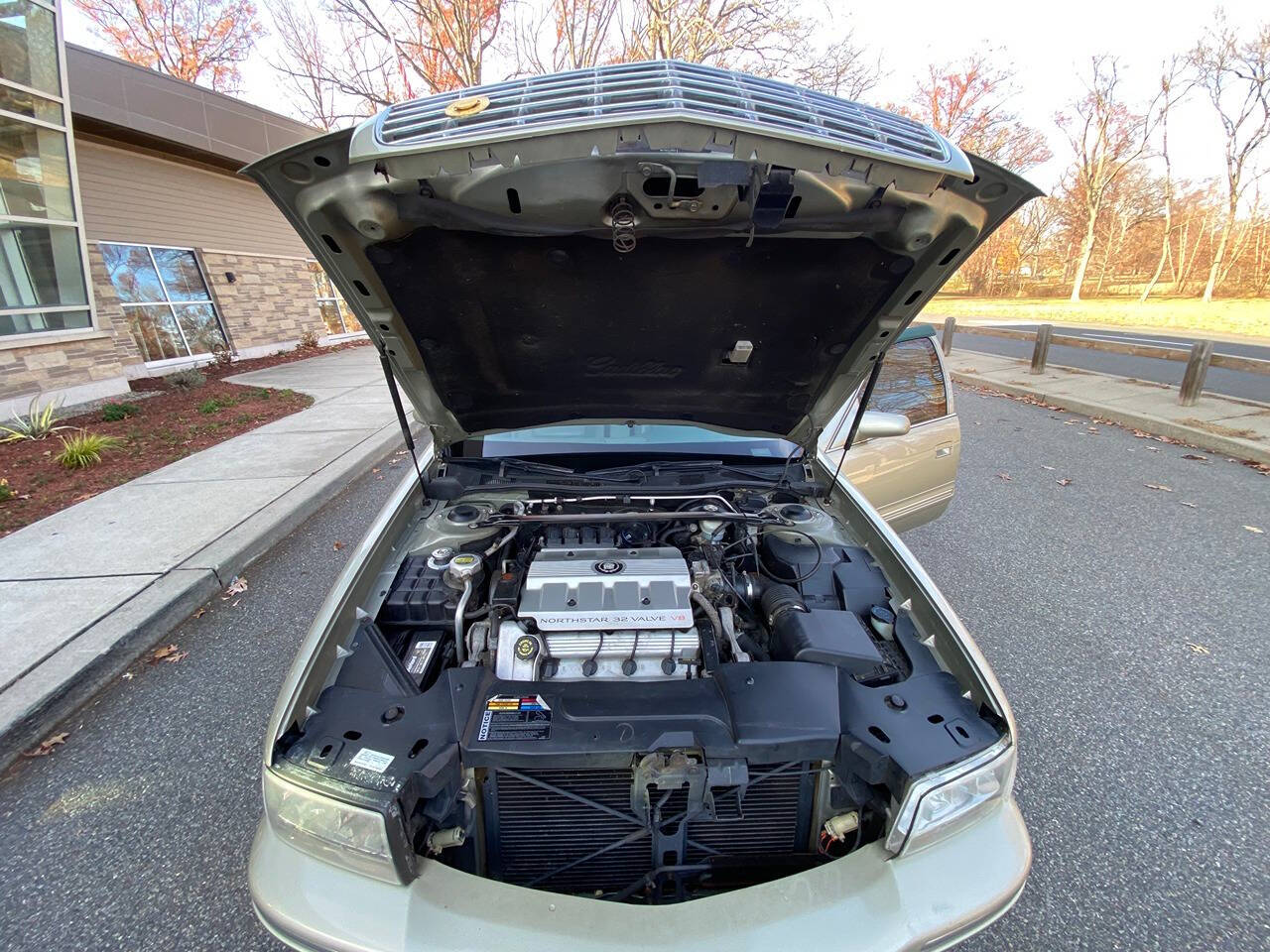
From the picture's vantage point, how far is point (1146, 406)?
24.8 feet

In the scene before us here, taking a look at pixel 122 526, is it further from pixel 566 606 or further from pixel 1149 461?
pixel 1149 461

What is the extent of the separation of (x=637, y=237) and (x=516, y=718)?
54.4 inches

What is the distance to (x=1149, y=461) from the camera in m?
5.93

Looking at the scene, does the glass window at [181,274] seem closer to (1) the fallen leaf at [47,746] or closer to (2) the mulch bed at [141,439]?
(2) the mulch bed at [141,439]

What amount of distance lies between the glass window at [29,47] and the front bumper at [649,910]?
989 centimetres

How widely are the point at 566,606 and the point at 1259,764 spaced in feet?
9.30

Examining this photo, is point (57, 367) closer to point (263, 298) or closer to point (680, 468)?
point (263, 298)

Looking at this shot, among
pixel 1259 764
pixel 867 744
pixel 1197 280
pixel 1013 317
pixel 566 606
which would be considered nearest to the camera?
pixel 867 744

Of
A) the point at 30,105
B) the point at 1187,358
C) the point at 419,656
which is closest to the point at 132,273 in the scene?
the point at 30,105

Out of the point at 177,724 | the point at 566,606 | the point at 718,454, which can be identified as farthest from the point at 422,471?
the point at 177,724

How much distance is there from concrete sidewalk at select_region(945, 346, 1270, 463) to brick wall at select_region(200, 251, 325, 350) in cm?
1397

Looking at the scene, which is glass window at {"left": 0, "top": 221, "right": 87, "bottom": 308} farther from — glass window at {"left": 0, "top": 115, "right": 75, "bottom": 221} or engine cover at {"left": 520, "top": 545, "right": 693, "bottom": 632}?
engine cover at {"left": 520, "top": 545, "right": 693, "bottom": 632}

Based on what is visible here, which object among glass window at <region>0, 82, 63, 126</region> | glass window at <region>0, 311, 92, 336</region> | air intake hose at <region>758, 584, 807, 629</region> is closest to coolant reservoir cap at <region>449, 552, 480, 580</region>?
air intake hose at <region>758, 584, 807, 629</region>

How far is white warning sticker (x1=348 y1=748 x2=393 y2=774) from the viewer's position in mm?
1405
